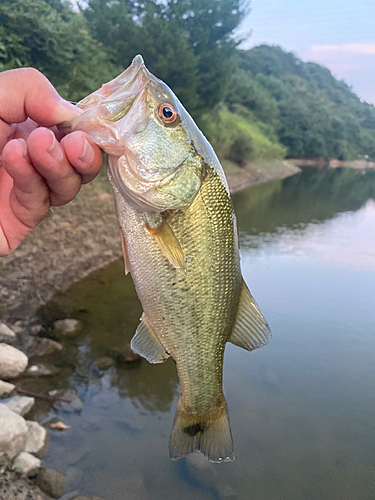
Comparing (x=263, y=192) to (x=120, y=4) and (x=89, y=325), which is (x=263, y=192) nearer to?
(x=120, y=4)

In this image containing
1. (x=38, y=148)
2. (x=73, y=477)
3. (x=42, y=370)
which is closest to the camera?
(x=38, y=148)

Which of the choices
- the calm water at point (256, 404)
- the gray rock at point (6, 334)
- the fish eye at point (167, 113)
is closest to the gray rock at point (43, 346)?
the calm water at point (256, 404)

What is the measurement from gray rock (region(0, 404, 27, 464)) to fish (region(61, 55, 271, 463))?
307 centimetres

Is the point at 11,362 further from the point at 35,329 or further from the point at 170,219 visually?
the point at 170,219

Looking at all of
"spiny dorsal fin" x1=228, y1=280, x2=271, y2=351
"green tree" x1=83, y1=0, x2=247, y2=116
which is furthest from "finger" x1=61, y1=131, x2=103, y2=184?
"green tree" x1=83, y1=0, x2=247, y2=116

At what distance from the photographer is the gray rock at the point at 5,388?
5586mm

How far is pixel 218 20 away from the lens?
93.7ft

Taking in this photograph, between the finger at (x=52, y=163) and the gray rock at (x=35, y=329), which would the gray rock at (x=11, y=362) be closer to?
the gray rock at (x=35, y=329)

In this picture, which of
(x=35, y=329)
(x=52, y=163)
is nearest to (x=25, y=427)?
(x=35, y=329)

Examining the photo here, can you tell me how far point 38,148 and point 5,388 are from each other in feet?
16.1

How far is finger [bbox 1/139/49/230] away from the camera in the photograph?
1852mm

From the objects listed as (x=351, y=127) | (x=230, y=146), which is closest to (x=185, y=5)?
(x=230, y=146)

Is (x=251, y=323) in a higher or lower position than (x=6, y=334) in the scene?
higher

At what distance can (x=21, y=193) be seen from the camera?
6.97 feet
